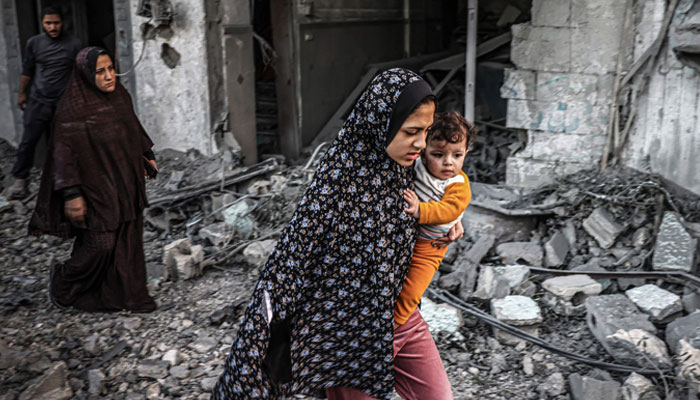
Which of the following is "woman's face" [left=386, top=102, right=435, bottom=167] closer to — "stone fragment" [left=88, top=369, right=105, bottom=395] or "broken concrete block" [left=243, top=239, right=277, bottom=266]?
"stone fragment" [left=88, top=369, right=105, bottom=395]

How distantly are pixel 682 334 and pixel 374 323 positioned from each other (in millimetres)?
2464

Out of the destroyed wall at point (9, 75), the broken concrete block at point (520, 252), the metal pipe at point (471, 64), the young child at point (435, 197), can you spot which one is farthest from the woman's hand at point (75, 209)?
the destroyed wall at point (9, 75)

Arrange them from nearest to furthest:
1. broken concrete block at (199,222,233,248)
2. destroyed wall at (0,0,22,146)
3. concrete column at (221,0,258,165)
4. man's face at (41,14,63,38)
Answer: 1. broken concrete block at (199,222,233,248)
2. man's face at (41,14,63,38)
3. concrete column at (221,0,258,165)
4. destroyed wall at (0,0,22,146)

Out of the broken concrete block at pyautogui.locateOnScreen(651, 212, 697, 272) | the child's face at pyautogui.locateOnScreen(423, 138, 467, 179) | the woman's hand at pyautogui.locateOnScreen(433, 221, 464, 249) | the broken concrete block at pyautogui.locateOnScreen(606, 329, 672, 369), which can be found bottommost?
the broken concrete block at pyautogui.locateOnScreen(606, 329, 672, 369)

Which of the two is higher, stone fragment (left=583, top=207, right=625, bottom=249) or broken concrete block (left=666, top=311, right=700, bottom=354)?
stone fragment (left=583, top=207, right=625, bottom=249)

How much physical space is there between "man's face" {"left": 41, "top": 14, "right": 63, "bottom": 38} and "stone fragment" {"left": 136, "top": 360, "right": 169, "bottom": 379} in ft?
12.8

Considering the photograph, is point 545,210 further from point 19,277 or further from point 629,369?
point 19,277

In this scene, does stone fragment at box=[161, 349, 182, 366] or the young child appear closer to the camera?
the young child

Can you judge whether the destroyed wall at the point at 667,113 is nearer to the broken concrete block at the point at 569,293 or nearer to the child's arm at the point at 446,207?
the broken concrete block at the point at 569,293

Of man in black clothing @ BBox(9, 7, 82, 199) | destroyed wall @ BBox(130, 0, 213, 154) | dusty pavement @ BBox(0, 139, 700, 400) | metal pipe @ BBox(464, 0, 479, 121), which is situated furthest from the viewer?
destroyed wall @ BBox(130, 0, 213, 154)

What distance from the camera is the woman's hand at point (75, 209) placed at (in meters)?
4.02

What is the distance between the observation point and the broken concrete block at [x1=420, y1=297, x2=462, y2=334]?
4.08 meters

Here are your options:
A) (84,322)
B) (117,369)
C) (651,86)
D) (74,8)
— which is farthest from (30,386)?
(74,8)

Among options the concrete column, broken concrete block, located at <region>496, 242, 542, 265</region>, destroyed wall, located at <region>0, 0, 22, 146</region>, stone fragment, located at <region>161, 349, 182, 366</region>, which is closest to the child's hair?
stone fragment, located at <region>161, 349, 182, 366</region>
